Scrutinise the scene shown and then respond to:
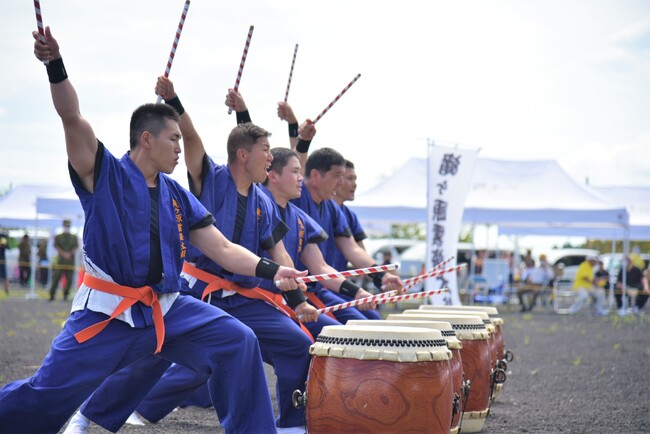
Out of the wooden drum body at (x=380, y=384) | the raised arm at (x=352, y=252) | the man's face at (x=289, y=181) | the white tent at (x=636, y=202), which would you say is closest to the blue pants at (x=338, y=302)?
the raised arm at (x=352, y=252)

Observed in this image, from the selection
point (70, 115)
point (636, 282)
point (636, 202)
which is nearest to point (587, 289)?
point (636, 282)

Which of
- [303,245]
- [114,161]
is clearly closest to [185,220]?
[114,161]

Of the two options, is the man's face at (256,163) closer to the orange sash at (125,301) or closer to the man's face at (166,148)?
the man's face at (166,148)

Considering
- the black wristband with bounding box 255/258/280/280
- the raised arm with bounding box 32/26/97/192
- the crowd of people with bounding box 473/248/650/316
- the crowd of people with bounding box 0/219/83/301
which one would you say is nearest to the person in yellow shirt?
the crowd of people with bounding box 473/248/650/316

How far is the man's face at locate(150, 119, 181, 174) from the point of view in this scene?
4.56m

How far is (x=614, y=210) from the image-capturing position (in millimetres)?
19406

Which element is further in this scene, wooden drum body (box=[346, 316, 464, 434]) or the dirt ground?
the dirt ground

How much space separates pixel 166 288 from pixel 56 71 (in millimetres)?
1139

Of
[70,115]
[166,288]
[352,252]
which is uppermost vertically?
[70,115]

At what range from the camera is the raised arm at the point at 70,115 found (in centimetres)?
392

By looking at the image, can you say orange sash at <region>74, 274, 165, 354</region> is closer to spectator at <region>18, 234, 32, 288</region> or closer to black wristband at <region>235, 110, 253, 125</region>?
black wristband at <region>235, 110, 253, 125</region>

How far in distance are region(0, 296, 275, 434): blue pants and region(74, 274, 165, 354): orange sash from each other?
4 cm

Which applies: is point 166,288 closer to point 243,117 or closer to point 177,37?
point 177,37

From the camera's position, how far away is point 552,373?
1037 centimetres
